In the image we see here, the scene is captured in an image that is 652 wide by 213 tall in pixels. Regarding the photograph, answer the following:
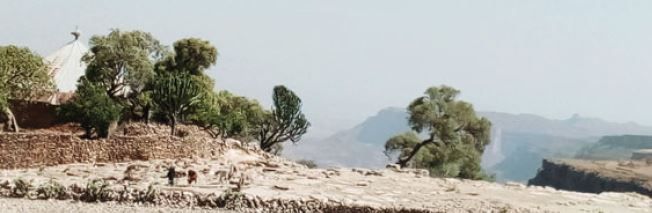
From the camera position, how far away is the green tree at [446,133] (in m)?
54.0

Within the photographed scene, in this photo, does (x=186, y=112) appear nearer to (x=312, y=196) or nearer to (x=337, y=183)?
(x=337, y=183)

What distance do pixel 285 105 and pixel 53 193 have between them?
1006 inches

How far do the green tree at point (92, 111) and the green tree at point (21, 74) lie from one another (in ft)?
9.44

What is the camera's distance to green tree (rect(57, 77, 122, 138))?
1361 inches

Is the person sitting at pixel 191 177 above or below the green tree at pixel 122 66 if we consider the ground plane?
below

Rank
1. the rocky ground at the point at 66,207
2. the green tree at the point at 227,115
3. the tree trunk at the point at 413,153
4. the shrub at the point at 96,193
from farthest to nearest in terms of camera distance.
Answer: the tree trunk at the point at 413,153
the green tree at the point at 227,115
the shrub at the point at 96,193
the rocky ground at the point at 66,207

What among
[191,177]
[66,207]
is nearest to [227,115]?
[191,177]

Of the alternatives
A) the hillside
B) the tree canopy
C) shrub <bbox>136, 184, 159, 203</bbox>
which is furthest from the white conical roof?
shrub <bbox>136, 184, 159, 203</bbox>

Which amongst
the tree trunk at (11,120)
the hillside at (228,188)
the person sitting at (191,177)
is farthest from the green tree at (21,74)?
the person sitting at (191,177)

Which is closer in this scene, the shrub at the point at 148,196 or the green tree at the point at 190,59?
the shrub at the point at 148,196

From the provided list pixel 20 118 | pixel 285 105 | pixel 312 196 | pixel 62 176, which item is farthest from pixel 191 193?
pixel 285 105

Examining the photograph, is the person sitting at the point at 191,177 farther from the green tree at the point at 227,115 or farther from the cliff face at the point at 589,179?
the cliff face at the point at 589,179

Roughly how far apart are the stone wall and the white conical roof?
64.4ft

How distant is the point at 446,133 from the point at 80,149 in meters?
28.8
